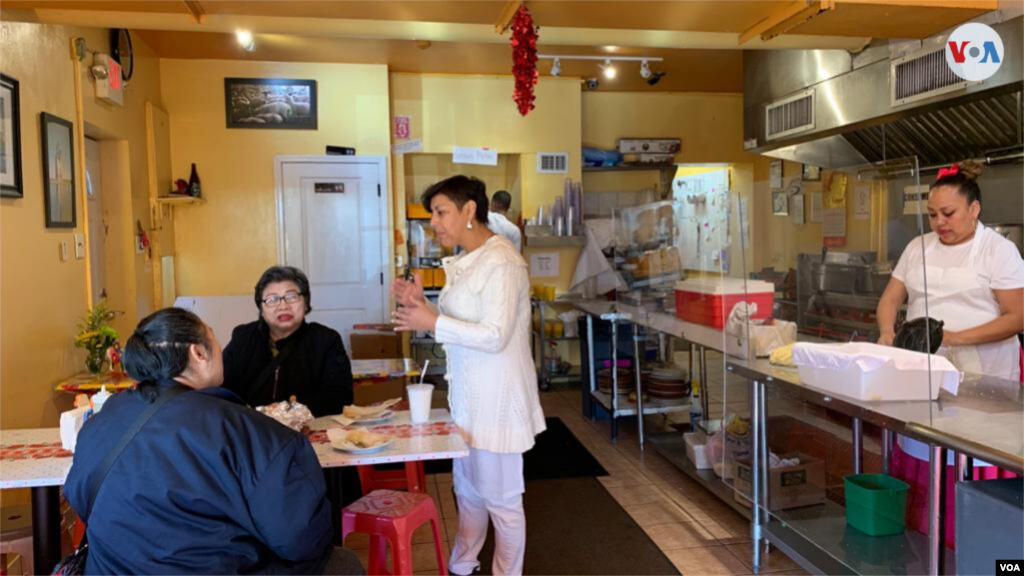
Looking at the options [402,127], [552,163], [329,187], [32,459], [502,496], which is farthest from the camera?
[552,163]

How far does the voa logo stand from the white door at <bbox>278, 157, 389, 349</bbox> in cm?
421

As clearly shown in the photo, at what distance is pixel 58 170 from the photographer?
3.66 meters

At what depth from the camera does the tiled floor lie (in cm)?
303

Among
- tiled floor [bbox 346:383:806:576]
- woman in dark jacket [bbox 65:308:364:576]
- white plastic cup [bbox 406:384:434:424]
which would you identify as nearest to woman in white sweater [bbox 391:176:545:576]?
white plastic cup [bbox 406:384:434:424]

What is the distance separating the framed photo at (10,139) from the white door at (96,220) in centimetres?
128

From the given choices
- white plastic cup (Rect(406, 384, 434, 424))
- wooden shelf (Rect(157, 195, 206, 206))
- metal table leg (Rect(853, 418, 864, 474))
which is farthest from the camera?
wooden shelf (Rect(157, 195, 206, 206))

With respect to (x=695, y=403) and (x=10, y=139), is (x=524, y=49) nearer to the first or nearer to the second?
(x=10, y=139)

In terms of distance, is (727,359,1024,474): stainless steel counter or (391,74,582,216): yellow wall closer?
(727,359,1024,474): stainless steel counter

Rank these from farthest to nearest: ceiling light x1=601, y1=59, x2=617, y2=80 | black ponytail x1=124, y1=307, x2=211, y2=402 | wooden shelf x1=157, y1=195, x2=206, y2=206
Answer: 1. ceiling light x1=601, y1=59, x2=617, y2=80
2. wooden shelf x1=157, y1=195, x2=206, y2=206
3. black ponytail x1=124, y1=307, x2=211, y2=402

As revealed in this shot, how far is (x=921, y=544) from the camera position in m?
2.43

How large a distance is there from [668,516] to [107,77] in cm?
395

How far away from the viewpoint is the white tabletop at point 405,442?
2.07m

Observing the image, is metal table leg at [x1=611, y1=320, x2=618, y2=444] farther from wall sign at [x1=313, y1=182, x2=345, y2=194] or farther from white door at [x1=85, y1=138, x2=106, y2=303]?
white door at [x1=85, y1=138, x2=106, y2=303]

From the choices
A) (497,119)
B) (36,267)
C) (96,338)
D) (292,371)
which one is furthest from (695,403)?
(36,267)
